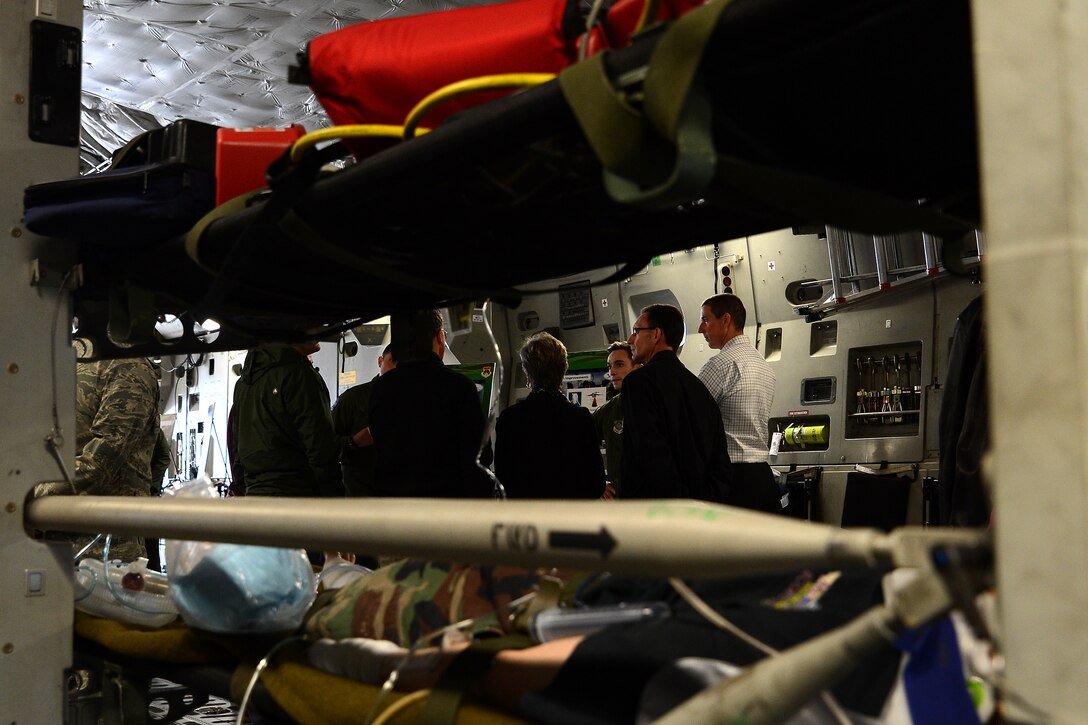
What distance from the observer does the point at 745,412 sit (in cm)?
495

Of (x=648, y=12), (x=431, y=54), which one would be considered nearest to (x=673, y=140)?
(x=648, y=12)

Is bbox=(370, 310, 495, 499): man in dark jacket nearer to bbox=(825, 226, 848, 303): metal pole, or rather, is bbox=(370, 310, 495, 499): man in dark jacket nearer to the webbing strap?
bbox=(825, 226, 848, 303): metal pole

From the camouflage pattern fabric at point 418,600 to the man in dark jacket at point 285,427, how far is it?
2.84m

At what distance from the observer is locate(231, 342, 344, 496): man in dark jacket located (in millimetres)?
4633

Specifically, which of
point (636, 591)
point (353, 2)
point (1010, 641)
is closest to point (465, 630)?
point (636, 591)

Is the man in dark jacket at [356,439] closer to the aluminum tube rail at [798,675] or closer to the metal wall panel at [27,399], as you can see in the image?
the metal wall panel at [27,399]

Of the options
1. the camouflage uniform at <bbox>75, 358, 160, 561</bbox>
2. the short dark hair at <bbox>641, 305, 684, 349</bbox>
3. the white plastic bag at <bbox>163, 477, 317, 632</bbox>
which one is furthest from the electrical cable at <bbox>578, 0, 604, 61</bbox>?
the camouflage uniform at <bbox>75, 358, 160, 561</bbox>

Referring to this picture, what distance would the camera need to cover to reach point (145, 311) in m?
2.42

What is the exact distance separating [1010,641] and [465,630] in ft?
3.09

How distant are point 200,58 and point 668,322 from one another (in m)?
4.45

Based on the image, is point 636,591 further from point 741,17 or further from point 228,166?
point 228,166

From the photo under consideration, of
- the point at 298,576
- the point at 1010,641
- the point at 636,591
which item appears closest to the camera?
the point at 1010,641

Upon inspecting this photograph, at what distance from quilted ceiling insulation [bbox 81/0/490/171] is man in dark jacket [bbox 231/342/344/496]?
8.78 ft

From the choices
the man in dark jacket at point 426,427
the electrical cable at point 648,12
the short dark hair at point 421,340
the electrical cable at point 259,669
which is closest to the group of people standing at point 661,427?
the man in dark jacket at point 426,427
